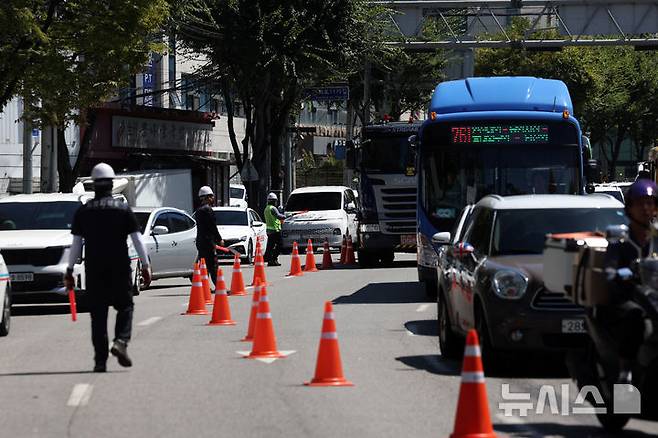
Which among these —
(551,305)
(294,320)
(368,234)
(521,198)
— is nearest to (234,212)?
(368,234)

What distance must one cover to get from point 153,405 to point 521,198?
200 inches

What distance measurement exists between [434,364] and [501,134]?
9263 millimetres

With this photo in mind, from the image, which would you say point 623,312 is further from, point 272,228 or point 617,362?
point 272,228

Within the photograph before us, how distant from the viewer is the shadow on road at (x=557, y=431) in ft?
32.1

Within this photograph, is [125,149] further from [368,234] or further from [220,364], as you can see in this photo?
[220,364]

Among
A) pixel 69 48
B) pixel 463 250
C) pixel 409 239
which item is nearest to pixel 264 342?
pixel 463 250

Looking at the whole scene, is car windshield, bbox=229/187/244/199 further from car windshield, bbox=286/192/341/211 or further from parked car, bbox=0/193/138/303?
parked car, bbox=0/193/138/303

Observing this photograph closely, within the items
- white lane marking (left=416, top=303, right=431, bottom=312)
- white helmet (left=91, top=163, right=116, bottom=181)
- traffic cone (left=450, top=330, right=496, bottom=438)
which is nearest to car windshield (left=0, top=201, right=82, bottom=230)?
white lane marking (left=416, top=303, right=431, bottom=312)

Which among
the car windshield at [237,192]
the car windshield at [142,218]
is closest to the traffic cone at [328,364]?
the car windshield at [142,218]

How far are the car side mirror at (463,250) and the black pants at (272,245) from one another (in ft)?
64.1

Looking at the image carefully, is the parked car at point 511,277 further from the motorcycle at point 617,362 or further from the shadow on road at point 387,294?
the shadow on road at point 387,294

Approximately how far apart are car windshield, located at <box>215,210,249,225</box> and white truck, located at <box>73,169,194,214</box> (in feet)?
10.4

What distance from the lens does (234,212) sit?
38.2 meters

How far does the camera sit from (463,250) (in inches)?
569
